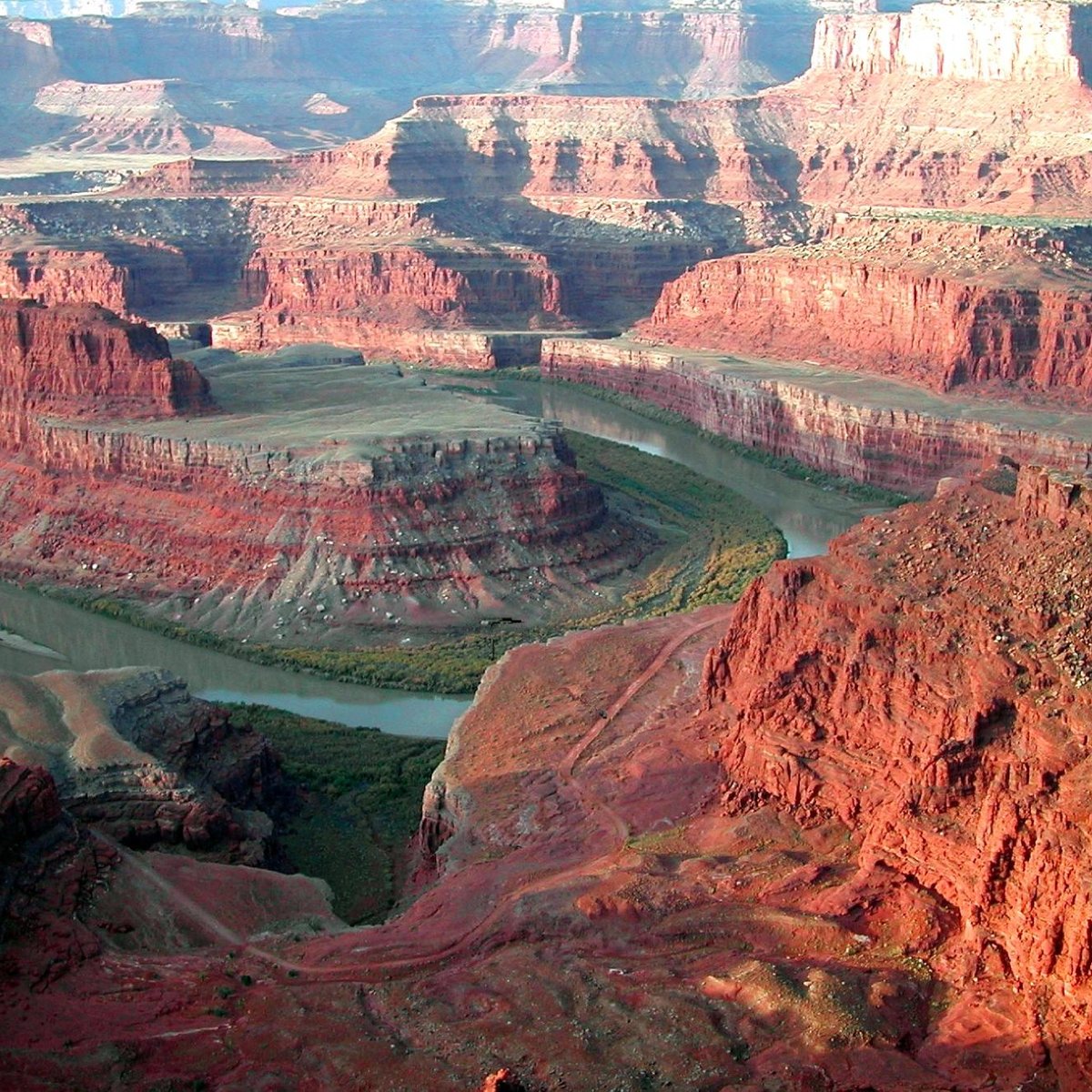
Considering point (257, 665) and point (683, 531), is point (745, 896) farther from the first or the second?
point (683, 531)

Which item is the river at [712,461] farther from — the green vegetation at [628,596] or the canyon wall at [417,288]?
the canyon wall at [417,288]

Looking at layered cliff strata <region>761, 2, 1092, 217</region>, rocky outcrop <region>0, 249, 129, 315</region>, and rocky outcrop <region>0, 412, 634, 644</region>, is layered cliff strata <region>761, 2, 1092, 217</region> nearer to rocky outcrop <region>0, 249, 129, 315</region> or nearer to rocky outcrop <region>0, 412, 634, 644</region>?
rocky outcrop <region>0, 249, 129, 315</region>

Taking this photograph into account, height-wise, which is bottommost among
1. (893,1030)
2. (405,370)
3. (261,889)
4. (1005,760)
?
(405,370)

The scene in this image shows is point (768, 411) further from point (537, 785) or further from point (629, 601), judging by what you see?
point (537, 785)

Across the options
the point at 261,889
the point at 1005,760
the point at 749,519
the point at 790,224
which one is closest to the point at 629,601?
the point at 749,519

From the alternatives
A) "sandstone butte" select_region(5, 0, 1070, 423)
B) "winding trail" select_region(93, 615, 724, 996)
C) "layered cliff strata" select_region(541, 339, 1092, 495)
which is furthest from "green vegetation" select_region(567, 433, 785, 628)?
"winding trail" select_region(93, 615, 724, 996)

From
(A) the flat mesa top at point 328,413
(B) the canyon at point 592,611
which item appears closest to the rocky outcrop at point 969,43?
(B) the canyon at point 592,611
